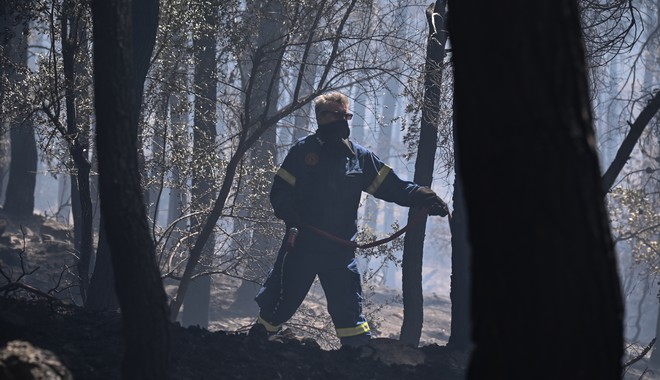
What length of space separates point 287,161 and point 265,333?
1.59 m

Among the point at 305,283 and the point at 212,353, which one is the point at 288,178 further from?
the point at 212,353

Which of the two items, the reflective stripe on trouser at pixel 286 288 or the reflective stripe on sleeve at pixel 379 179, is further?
the reflective stripe on sleeve at pixel 379 179

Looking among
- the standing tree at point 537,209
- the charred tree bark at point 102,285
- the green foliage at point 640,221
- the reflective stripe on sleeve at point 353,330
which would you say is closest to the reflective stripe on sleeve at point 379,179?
the reflective stripe on sleeve at point 353,330

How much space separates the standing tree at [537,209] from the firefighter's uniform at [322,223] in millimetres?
4792

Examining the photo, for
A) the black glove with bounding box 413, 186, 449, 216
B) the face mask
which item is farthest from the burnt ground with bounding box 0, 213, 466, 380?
the face mask

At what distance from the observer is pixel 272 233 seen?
10703 millimetres

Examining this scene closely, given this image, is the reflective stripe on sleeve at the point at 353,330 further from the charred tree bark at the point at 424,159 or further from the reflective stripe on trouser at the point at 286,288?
the charred tree bark at the point at 424,159

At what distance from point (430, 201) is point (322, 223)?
3.14ft

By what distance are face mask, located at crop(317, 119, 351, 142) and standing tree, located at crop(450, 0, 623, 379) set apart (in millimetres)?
4838

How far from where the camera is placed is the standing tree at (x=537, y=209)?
2.41 metres

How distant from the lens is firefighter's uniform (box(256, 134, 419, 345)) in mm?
7289

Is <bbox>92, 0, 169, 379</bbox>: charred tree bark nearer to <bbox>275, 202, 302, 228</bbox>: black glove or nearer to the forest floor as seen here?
the forest floor

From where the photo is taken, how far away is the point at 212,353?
5918 millimetres

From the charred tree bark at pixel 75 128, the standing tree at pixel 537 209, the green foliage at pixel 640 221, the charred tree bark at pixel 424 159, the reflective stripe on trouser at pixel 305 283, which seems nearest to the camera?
the standing tree at pixel 537 209
